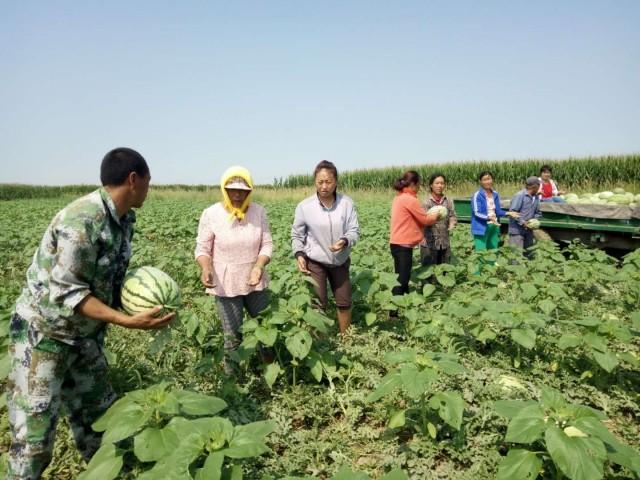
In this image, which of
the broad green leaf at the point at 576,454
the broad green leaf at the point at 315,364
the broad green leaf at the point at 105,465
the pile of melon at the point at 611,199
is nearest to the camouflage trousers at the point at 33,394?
the broad green leaf at the point at 105,465

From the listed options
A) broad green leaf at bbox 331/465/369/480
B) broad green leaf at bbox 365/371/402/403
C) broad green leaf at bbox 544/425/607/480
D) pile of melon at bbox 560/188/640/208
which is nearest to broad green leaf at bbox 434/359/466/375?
broad green leaf at bbox 365/371/402/403

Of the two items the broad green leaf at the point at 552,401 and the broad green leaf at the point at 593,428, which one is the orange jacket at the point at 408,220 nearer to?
the broad green leaf at the point at 552,401

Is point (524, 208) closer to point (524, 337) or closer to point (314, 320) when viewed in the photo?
point (524, 337)

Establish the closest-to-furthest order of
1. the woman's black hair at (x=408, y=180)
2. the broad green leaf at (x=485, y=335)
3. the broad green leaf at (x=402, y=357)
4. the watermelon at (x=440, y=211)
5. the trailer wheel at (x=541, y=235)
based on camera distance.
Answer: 1. the broad green leaf at (x=402, y=357)
2. the broad green leaf at (x=485, y=335)
3. the woman's black hair at (x=408, y=180)
4. the watermelon at (x=440, y=211)
5. the trailer wheel at (x=541, y=235)

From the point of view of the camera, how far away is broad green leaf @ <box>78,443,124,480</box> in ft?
A: 6.06

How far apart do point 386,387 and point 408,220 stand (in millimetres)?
3147

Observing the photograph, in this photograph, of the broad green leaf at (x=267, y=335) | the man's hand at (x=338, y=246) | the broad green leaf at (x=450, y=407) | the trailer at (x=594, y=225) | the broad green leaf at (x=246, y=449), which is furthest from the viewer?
the trailer at (x=594, y=225)

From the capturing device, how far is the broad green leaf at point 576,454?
1797 mm

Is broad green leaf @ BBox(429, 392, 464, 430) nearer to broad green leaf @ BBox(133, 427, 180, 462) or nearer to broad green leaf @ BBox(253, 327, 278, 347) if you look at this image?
broad green leaf @ BBox(253, 327, 278, 347)

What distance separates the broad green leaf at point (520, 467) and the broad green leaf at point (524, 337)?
4.77 feet

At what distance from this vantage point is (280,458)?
2750 millimetres

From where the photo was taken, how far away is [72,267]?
2025mm

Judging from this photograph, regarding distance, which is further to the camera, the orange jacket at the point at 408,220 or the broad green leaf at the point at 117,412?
the orange jacket at the point at 408,220

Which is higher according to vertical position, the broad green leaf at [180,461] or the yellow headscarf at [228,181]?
the yellow headscarf at [228,181]
